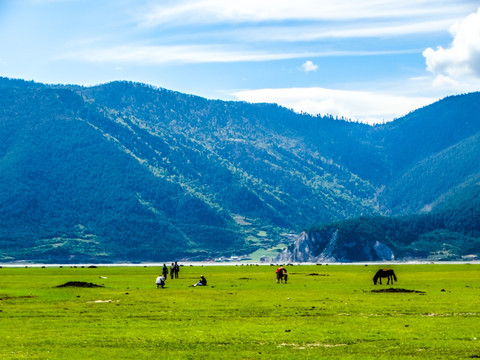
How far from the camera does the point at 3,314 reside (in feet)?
191

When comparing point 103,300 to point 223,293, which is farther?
point 223,293

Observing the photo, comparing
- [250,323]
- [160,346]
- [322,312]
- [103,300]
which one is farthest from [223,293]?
[160,346]

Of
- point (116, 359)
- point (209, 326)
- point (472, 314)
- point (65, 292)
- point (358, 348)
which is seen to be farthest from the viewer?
point (65, 292)

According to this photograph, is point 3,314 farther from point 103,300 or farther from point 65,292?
point 65,292

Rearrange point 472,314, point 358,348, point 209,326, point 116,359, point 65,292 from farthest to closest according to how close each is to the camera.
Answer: point 65,292 < point 472,314 < point 209,326 < point 358,348 < point 116,359

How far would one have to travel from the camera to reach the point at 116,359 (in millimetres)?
38406

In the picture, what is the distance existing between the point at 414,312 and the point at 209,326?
15985mm

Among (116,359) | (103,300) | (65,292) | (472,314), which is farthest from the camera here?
(65,292)

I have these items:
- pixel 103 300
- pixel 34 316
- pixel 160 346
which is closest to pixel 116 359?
pixel 160 346

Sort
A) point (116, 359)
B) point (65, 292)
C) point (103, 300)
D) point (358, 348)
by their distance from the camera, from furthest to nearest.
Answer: point (65, 292) < point (103, 300) < point (358, 348) < point (116, 359)

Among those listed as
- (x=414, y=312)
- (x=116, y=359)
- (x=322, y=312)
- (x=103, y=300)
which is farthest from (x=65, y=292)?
(x=116, y=359)

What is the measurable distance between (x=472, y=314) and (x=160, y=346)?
2424 centimetres

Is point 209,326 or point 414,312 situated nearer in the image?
point 209,326

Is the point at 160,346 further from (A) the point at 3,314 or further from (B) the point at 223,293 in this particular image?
(B) the point at 223,293
